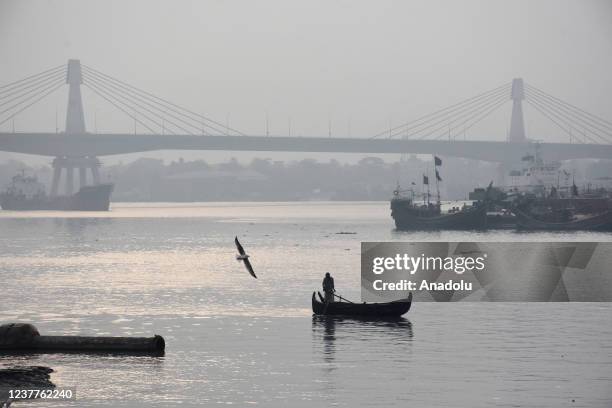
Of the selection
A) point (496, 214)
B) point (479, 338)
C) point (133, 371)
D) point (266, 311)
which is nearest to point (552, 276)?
point (266, 311)

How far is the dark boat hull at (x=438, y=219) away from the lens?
150375mm

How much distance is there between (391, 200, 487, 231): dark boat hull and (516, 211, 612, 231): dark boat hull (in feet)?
16.5

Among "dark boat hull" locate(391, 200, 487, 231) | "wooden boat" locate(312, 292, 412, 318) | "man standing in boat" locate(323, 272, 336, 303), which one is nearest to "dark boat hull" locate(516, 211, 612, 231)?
"dark boat hull" locate(391, 200, 487, 231)

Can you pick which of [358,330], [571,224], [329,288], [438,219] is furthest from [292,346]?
[571,224]

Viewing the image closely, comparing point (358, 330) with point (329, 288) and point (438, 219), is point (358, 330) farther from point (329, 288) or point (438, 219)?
point (438, 219)

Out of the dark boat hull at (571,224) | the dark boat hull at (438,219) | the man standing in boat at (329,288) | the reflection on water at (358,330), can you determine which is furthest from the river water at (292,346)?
the dark boat hull at (571,224)

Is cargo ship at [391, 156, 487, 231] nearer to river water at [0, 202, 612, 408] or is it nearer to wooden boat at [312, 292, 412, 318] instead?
river water at [0, 202, 612, 408]

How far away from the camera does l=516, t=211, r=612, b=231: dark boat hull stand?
150 meters

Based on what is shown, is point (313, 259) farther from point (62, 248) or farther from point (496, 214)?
point (496, 214)

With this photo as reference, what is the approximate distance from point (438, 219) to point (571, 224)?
1739 cm

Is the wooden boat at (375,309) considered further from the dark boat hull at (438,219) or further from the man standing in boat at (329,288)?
the dark boat hull at (438,219)

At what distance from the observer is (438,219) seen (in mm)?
152375

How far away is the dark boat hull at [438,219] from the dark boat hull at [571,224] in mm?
5015

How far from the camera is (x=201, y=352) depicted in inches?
1471
